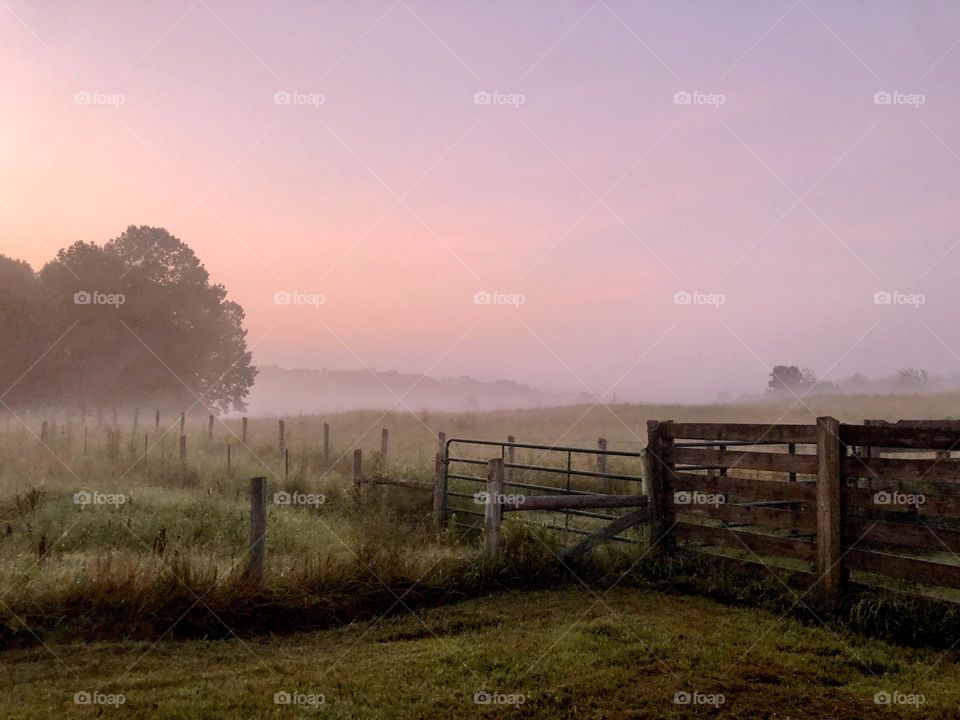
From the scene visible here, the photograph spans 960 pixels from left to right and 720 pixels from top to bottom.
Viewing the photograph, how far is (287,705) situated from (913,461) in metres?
6.12

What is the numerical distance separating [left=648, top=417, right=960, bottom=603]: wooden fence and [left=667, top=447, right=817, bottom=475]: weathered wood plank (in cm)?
1

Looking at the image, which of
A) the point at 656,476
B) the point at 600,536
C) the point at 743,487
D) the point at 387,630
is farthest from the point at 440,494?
the point at 743,487

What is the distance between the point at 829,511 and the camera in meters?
7.70

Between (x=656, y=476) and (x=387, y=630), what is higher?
(x=656, y=476)

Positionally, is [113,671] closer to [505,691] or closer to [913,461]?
[505,691]

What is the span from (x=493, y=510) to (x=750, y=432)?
329cm

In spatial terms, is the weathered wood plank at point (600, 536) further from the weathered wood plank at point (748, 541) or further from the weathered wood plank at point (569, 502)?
the weathered wood plank at point (748, 541)

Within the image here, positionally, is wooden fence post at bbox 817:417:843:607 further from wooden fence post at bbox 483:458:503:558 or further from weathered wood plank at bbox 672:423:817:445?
wooden fence post at bbox 483:458:503:558

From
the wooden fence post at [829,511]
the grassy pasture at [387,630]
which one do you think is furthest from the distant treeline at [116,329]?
the wooden fence post at [829,511]

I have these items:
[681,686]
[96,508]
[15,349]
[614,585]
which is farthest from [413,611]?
[15,349]

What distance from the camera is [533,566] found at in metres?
9.12

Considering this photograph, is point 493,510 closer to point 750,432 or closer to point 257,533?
point 257,533

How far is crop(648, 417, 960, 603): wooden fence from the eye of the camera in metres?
6.98

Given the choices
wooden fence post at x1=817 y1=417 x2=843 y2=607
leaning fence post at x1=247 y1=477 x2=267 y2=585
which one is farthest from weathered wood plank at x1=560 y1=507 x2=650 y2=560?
leaning fence post at x1=247 y1=477 x2=267 y2=585
